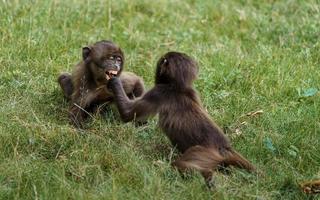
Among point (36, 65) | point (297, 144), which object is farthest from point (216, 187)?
point (36, 65)

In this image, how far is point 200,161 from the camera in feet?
21.6

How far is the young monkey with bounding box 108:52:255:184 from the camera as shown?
6664 millimetres

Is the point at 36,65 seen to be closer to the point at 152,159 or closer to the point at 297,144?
the point at 152,159

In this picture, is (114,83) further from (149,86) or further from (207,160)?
(149,86)

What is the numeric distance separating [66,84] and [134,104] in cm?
150

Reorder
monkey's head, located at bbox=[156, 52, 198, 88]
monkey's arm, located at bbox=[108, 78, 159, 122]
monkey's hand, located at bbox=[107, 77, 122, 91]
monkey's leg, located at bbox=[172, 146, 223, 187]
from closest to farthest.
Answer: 1. monkey's leg, located at bbox=[172, 146, 223, 187]
2. monkey's head, located at bbox=[156, 52, 198, 88]
3. monkey's arm, located at bbox=[108, 78, 159, 122]
4. monkey's hand, located at bbox=[107, 77, 122, 91]

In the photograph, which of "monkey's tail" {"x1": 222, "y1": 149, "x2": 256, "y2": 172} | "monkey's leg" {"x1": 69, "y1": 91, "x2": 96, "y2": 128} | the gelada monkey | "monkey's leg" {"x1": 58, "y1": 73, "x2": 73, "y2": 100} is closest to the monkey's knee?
the gelada monkey

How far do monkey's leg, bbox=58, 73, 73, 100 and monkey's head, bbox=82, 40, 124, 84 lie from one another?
1.70 ft

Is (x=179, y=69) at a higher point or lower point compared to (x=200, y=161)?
higher

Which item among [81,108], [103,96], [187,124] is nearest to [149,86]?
[103,96]

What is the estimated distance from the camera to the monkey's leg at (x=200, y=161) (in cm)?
650

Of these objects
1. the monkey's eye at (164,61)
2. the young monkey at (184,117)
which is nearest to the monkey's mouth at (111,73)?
the young monkey at (184,117)

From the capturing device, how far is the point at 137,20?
11.3m

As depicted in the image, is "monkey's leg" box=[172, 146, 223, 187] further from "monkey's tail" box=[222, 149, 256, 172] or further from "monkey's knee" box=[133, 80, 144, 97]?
"monkey's knee" box=[133, 80, 144, 97]
